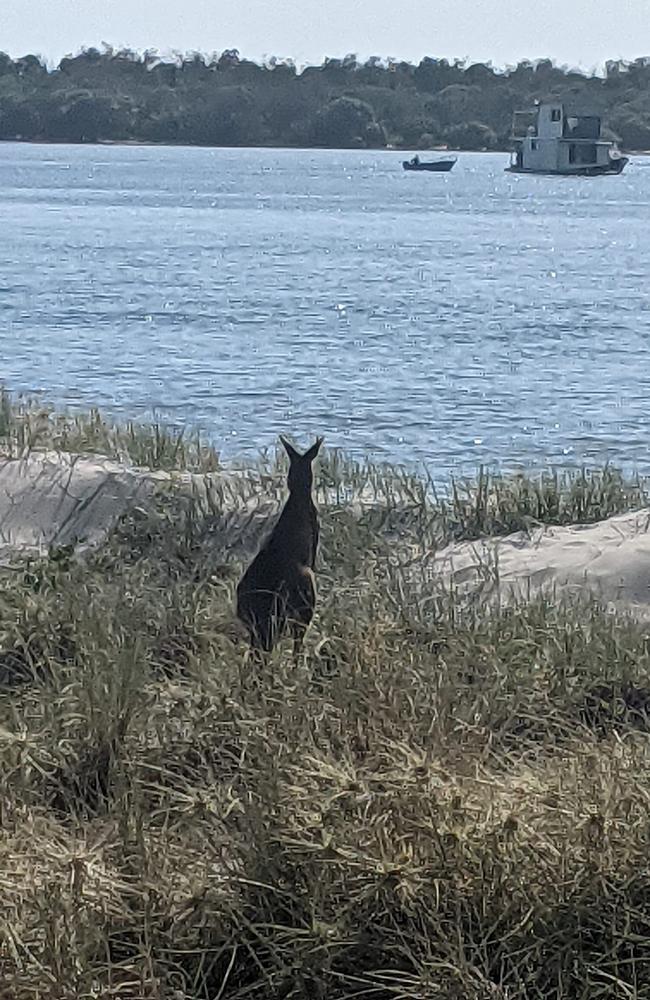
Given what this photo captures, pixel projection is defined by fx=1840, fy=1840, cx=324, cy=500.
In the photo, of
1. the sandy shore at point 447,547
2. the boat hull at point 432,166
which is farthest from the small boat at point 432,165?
the sandy shore at point 447,547

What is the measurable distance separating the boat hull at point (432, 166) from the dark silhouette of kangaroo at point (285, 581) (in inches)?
3875

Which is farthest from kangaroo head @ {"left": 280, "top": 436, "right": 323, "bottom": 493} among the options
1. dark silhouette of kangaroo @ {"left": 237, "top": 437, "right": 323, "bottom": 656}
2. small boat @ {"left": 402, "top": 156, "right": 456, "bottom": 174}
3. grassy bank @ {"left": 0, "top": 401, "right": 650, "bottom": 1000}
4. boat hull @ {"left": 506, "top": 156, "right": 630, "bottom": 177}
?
small boat @ {"left": 402, "top": 156, "right": 456, "bottom": 174}

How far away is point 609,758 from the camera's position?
17.6 ft

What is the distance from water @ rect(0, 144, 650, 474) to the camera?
18.5m

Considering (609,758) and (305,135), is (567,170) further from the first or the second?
(609,758)

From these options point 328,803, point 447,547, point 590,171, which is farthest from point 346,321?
point 590,171

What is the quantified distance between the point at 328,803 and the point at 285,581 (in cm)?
203

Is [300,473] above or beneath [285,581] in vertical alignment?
above

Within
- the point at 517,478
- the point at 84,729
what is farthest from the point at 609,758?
the point at 517,478

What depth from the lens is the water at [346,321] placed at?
18531 mm

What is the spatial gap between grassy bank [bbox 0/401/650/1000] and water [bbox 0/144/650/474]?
8.44m

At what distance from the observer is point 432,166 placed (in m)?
106

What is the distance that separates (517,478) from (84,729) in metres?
5.91

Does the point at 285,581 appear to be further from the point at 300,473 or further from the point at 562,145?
the point at 562,145
